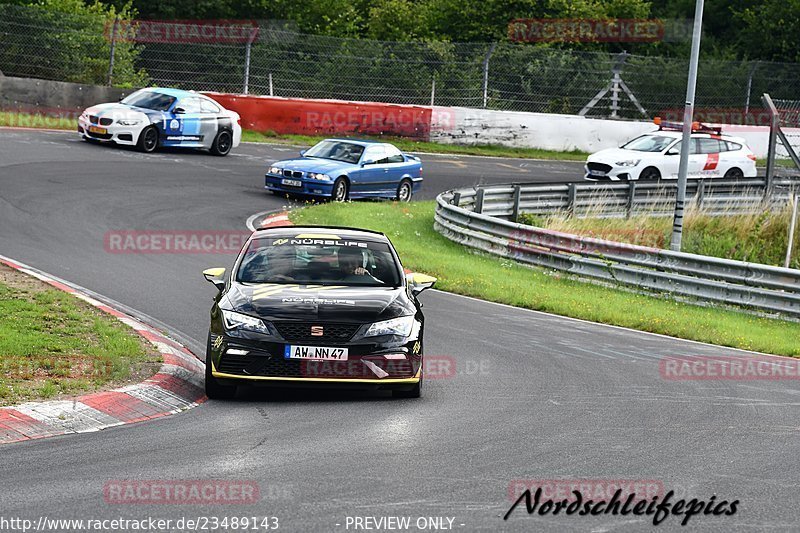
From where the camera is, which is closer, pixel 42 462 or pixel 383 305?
pixel 42 462

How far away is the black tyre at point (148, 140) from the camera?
2777cm

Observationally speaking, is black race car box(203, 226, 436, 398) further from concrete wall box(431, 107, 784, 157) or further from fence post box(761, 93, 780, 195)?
concrete wall box(431, 107, 784, 157)

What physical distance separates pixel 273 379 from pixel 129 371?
4.18 feet

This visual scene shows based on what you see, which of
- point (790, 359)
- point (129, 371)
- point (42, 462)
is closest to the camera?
point (42, 462)

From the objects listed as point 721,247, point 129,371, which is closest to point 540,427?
point 129,371

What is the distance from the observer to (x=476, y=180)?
30922 millimetres

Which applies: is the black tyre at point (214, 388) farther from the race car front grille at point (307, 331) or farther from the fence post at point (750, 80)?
the fence post at point (750, 80)

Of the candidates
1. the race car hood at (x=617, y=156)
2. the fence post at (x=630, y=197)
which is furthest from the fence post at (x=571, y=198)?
the race car hood at (x=617, y=156)

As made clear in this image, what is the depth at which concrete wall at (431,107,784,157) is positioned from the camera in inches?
1458

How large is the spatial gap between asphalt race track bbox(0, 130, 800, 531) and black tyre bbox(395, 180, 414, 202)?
10.7m

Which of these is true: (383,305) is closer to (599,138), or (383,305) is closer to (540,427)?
(540,427)

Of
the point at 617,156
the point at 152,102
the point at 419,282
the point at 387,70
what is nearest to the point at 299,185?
the point at 152,102

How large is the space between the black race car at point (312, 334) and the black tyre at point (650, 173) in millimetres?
21487

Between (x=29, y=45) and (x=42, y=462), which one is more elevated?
(x=29, y=45)
